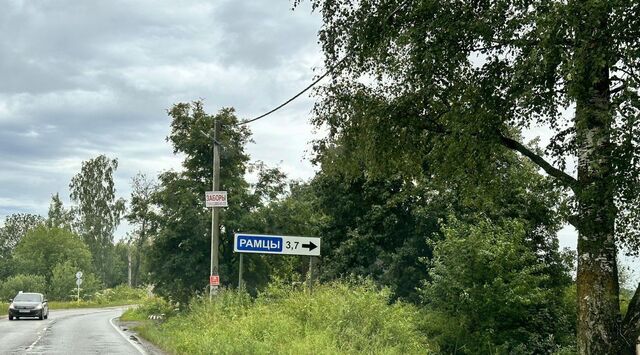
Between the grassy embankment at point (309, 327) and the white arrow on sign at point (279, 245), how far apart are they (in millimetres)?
991

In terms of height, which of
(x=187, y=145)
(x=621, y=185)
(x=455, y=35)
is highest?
(x=187, y=145)

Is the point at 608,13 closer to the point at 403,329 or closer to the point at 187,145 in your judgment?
the point at 403,329

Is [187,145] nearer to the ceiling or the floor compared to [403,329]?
nearer to the ceiling

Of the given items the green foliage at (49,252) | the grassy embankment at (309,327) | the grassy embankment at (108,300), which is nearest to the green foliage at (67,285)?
the grassy embankment at (108,300)

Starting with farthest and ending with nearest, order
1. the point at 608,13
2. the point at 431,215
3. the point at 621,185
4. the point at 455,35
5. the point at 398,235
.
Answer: the point at 398,235 → the point at 431,215 → the point at 455,35 → the point at 621,185 → the point at 608,13

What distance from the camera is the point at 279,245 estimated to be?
651 inches

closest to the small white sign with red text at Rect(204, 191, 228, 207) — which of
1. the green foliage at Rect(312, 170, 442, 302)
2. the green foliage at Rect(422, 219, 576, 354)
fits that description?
the green foliage at Rect(422, 219, 576, 354)

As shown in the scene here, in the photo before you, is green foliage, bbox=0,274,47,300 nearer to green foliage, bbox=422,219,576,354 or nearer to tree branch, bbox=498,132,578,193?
green foliage, bbox=422,219,576,354

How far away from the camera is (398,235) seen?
32.3m

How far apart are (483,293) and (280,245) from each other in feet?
35.9

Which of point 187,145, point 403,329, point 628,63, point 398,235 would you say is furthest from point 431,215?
point 628,63

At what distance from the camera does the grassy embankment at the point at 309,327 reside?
41.5ft

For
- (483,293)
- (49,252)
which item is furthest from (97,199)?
(483,293)

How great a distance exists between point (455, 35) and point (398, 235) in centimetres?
2303
